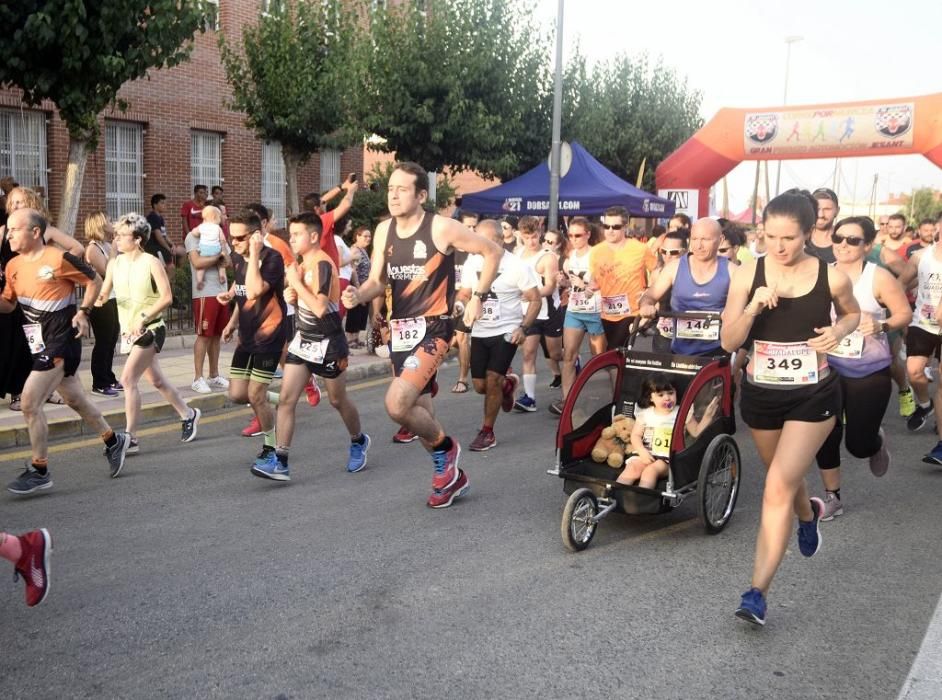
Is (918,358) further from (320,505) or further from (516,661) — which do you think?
(516,661)

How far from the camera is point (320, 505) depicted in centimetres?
644

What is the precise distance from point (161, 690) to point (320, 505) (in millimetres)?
2692

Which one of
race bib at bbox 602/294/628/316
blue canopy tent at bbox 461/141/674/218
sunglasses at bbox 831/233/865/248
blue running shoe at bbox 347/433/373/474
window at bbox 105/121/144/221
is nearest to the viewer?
sunglasses at bbox 831/233/865/248

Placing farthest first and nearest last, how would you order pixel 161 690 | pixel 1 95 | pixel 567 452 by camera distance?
pixel 1 95 < pixel 567 452 < pixel 161 690

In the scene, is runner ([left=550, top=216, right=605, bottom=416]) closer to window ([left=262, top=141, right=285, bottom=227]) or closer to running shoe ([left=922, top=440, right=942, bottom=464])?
running shoe ([left=922, top=440, right=942, bottom=464])

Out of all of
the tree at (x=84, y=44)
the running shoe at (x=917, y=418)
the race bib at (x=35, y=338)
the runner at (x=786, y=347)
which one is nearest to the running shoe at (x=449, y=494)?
the runner at (x=786, y=347)

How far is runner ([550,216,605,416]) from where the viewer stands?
9.35 m

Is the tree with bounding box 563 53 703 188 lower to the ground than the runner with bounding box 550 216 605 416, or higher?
higher

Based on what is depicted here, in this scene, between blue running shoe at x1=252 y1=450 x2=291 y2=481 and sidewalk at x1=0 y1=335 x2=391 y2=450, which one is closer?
blue running shoe at x1=252 y1=450 x2=291 y2=481

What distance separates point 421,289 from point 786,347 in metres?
2.44

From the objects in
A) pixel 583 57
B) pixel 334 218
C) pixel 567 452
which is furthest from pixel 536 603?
pixel 583 57

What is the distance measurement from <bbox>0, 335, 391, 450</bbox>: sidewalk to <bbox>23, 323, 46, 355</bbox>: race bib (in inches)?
68.1

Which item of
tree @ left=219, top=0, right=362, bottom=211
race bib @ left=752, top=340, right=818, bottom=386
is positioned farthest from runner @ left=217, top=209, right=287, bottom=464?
tree @ left=219, top=0, right=362, bottom=211

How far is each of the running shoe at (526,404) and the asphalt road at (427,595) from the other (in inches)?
105
